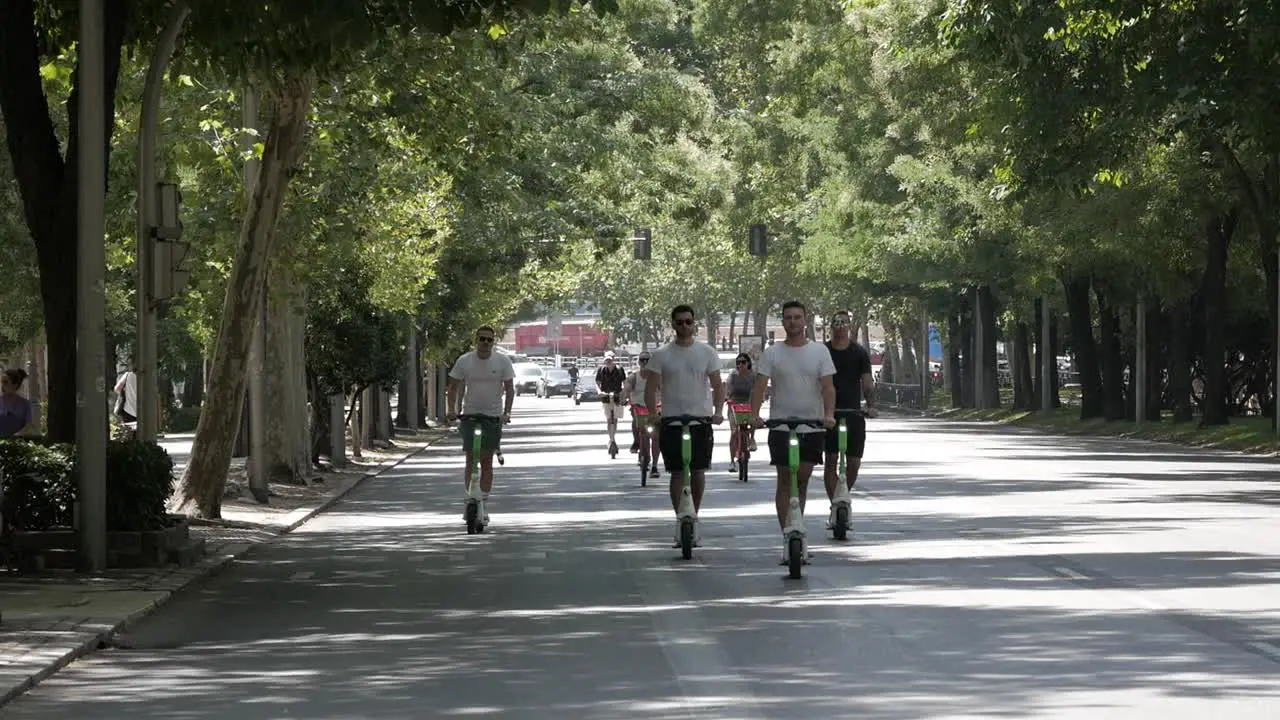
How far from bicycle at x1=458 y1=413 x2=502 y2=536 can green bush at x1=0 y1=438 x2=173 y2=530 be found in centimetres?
389

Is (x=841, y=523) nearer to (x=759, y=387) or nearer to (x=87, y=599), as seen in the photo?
(x=759, y=387)

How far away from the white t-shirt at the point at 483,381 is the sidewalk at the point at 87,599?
7.85 feet

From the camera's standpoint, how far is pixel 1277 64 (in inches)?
1260

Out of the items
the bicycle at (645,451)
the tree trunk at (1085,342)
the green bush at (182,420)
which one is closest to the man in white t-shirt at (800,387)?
the bicycle at (645,451)

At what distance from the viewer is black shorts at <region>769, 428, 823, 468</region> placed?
18031mm

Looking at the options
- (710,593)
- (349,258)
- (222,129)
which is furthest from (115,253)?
(710,593)

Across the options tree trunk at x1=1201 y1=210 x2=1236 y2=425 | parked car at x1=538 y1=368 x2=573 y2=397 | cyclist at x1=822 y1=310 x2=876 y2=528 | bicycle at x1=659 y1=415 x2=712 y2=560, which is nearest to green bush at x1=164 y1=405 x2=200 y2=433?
tree trunk at x1=1201 y1=210 x2=1236 y2=425

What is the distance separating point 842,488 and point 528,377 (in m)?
117

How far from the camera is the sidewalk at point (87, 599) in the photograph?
518 inches

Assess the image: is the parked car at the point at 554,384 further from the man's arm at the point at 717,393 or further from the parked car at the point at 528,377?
the man's arm at the point at 717,393

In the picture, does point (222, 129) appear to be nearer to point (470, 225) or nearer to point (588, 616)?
point (588, 616)

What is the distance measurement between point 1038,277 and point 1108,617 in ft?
161

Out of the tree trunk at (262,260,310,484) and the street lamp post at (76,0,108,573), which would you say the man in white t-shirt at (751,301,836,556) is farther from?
the tree trunk at (262,260,310,484)

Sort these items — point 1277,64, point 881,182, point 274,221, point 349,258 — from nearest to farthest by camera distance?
1. point 274,221
2. point 1277,64
3. point 349,258
4. point 881,182
